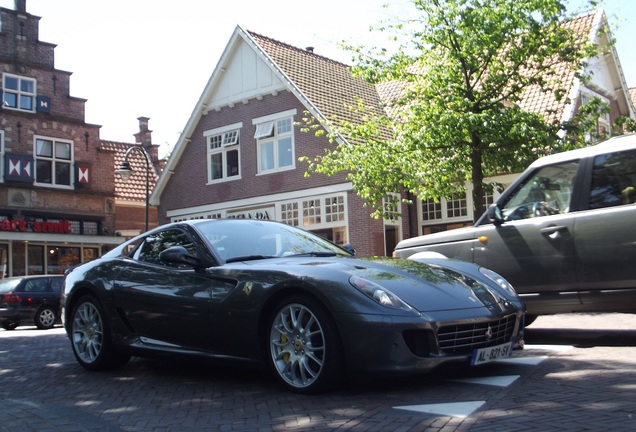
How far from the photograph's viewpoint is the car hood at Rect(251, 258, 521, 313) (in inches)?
192

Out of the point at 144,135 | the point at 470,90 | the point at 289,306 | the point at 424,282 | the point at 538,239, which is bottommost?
the point at 289,306

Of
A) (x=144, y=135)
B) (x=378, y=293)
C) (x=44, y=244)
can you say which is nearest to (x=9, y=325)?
(x=44, y=244)

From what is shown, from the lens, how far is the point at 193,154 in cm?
2800

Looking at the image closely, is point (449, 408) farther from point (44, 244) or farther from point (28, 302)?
point (44, 244)

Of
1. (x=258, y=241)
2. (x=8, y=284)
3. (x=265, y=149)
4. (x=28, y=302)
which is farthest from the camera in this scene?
(x=265, y=149)

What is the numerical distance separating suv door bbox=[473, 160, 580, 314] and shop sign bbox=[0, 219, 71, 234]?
23.9m

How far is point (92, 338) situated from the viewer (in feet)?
22.5

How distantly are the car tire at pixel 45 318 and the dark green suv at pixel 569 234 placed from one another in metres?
14.2

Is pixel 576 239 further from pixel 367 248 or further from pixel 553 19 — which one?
pixel 367 248

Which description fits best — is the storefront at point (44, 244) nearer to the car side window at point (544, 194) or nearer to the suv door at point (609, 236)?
the car side window at point (544, 194)

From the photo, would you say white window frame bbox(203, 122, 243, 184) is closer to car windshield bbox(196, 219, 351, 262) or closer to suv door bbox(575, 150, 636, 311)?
car windshield bbox(196, 219, 351, 262)

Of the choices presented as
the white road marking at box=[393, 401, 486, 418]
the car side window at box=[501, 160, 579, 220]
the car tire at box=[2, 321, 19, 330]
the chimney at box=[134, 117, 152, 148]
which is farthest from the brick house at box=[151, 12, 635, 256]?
the white road marking at box=[393, 401, 486, 418]

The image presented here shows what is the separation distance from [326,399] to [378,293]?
77 centimetres

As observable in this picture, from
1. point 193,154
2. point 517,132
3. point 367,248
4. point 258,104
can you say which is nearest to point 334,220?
point 367,248
